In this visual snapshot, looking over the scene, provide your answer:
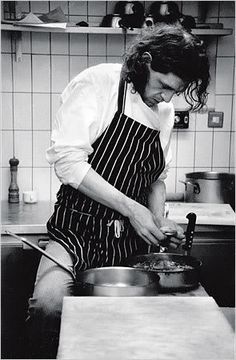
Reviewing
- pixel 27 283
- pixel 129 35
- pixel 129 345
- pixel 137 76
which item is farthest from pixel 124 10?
pixel 129 345

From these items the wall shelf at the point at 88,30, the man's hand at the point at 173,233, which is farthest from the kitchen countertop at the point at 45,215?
the wall shelf at the point at 88,30

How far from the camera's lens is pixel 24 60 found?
2729mm

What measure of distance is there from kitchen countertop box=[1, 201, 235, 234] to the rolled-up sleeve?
0.60 metres

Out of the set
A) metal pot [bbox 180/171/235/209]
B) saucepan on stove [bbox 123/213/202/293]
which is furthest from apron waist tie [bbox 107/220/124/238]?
metal pot [bbox 180/171/235/209]

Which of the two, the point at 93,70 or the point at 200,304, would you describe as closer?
the point at 200,304

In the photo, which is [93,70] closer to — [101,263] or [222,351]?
[101,263]

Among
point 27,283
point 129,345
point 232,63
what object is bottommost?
point 27,283

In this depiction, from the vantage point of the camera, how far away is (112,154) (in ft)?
5.82

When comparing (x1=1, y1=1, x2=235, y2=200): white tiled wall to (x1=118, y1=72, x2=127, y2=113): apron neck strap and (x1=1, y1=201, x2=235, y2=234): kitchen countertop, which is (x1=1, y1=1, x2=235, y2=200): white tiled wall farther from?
(x1=118, y1=72, x2=127, y2=113): apron neck strap

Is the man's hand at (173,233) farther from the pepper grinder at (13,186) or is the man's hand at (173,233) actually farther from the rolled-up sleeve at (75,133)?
the pepper grinder at (13,186)

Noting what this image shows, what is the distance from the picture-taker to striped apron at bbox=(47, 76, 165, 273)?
176 centimetres

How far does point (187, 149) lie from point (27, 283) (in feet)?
3.65

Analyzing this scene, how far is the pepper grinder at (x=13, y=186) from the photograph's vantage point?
272 cm

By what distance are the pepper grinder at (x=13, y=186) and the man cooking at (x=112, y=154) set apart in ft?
3.16
